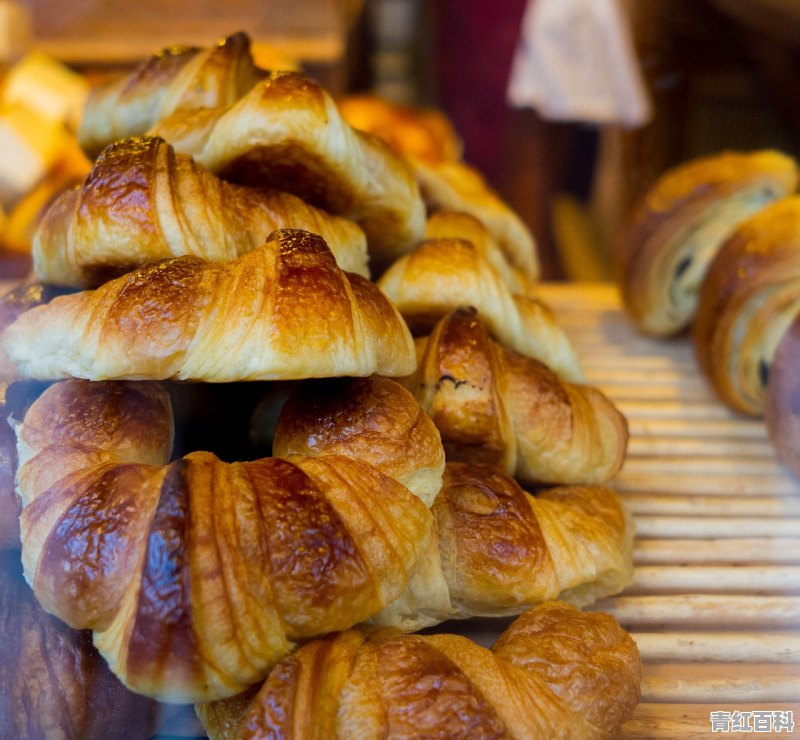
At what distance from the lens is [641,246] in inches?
79.8

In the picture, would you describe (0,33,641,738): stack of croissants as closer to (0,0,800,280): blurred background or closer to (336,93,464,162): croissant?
(0,0,800,280): blurred background

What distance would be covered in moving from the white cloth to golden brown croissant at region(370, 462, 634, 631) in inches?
79.0

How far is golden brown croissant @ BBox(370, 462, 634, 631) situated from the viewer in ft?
3.40

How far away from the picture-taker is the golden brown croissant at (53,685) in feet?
2.95

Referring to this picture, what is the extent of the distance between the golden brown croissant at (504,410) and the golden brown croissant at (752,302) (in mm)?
530

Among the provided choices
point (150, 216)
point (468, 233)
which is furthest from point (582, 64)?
point (150, 216)

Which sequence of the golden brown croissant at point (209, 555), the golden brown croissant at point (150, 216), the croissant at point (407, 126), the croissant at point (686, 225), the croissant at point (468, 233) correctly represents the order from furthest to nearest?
the croissant at point (407, 126)
the croissant at point (686, 225)
the croissant at point (468, 233)
the golden brown croissant at point (150, 216)
the golden brown croissant at point (209, 555)

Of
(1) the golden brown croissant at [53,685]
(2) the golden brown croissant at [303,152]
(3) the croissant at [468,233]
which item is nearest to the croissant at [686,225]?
(3) the croissant at [468,233]

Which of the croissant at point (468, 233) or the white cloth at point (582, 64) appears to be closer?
the croissant at point (468, 233)

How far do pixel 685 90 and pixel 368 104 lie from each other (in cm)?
120

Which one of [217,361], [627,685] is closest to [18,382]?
[217,361]

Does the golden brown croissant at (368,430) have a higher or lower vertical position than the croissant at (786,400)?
higher

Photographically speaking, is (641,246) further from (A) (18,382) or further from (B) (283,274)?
(A) (18,382)

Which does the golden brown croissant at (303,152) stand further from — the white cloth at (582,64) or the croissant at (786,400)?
the white cloth at (582,64)
